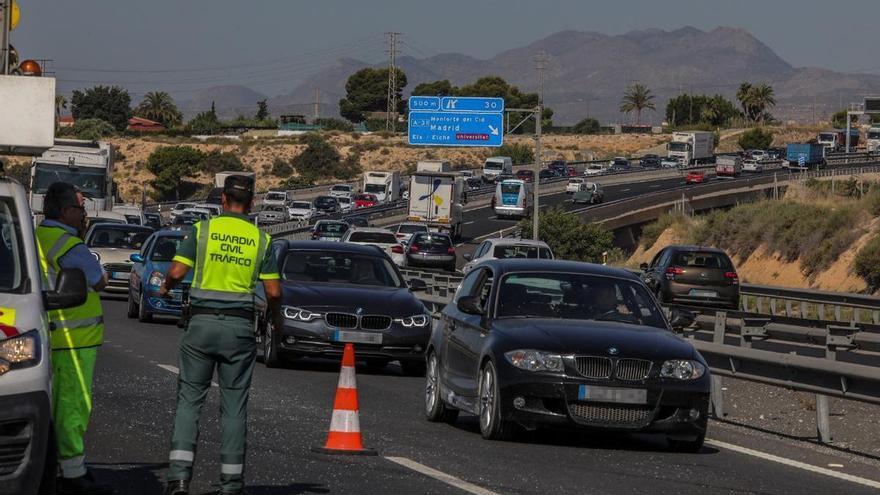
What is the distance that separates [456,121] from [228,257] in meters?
56.1

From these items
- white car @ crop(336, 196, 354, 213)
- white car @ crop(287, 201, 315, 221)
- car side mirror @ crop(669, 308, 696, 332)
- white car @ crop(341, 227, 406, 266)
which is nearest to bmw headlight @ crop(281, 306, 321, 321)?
car side mirror @ crop(669, 308, 696, 332)

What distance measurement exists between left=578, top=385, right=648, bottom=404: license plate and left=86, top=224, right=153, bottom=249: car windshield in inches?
902

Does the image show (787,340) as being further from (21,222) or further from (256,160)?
(256,160)

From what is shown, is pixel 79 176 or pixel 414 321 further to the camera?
pixel 79 176

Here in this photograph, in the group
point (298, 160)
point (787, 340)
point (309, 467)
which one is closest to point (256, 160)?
point (298, 160)

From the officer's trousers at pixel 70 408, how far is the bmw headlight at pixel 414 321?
32.0 feet

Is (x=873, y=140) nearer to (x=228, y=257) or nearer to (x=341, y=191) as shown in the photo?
(x=341, y=191)

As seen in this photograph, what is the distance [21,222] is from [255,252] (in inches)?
48.4

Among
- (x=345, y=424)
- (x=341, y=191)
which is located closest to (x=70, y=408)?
(x=345, y=424)

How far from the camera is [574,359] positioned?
12.2 metres

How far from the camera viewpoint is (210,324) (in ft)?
28.2

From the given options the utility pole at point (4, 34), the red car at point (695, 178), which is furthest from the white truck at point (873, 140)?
the utility pole at point (4, 34)

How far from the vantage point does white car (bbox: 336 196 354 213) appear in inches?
3697

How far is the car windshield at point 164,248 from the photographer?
27234 mm
